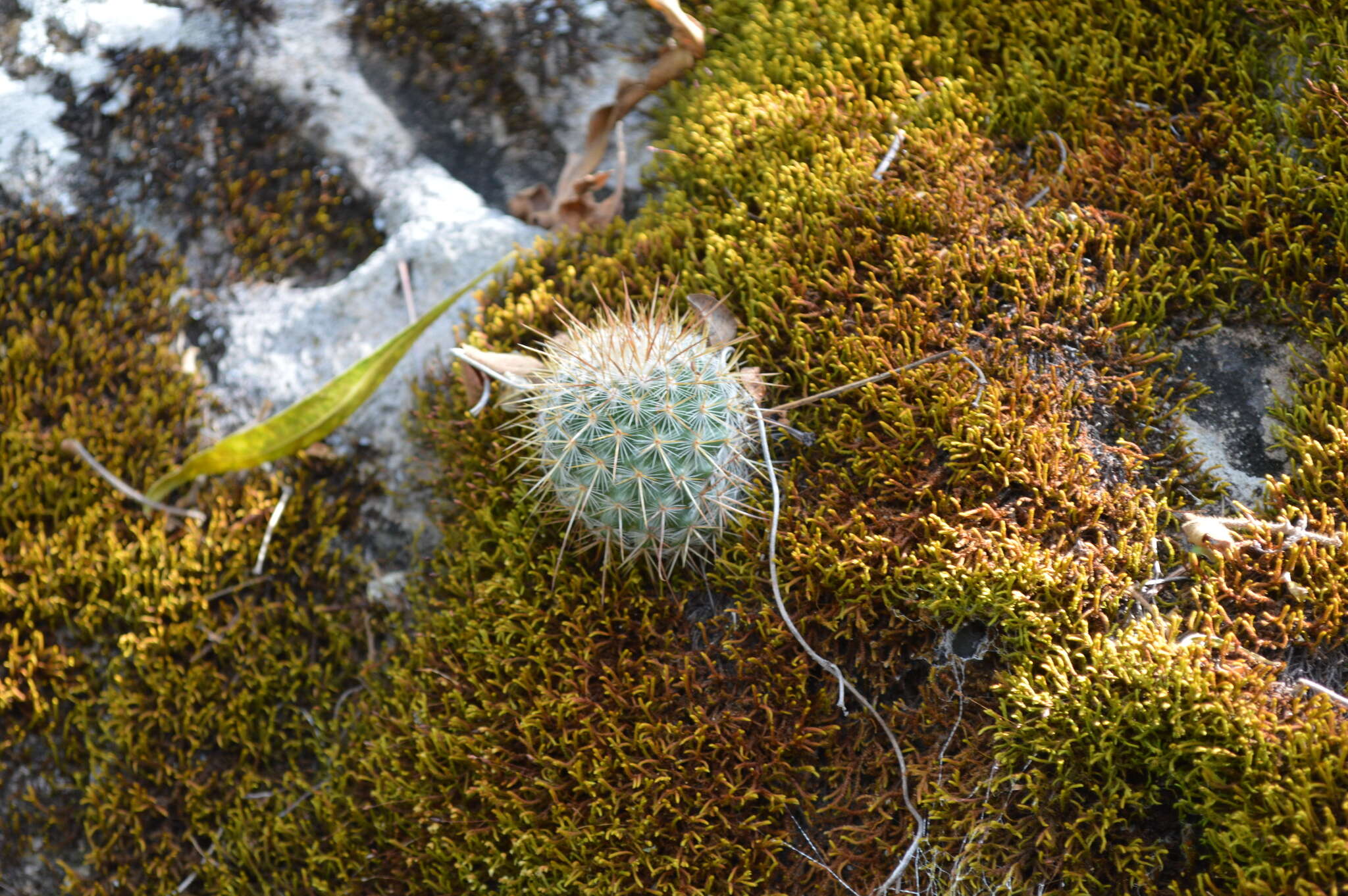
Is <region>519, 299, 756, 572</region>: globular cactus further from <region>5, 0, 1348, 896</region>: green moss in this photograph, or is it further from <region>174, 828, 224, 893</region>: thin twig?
<region>174, 828, 224, 893</region>: thin twig

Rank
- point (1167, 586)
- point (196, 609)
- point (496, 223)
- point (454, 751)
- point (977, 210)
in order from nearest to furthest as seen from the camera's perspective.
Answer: point (1167, 586)
point (454, 751)
point (977, 210)
point (196, 609)
point (496, 223)

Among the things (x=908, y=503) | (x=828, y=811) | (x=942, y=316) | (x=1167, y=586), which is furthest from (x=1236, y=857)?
(x=942, y=316)

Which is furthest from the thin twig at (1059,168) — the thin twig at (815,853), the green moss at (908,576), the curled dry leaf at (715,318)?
the thin twig at (815,853)

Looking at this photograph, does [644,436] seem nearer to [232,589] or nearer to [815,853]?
[815,853]

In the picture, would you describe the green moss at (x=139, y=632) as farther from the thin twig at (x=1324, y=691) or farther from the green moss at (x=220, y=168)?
the thin twig at (x=1324, y=691)

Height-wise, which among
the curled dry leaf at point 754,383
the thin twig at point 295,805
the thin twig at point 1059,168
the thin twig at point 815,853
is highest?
the thin twig at point 1059,168

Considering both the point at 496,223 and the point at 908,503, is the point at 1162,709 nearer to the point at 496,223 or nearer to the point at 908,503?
the point at 908,503

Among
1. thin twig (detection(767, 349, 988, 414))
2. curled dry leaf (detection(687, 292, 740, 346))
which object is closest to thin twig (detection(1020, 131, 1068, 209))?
thin twig (detection(767, 349, 988, 414))
